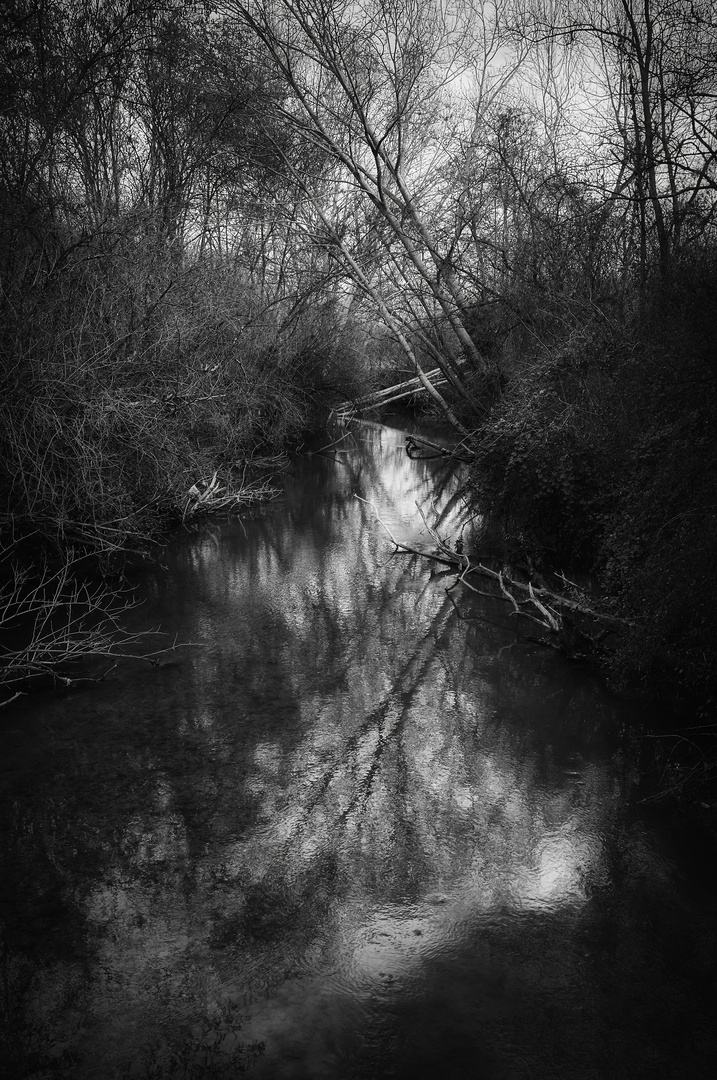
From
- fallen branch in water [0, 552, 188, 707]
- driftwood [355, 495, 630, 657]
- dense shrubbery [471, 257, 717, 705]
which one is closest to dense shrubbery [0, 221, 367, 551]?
fallen branch in water [0, 552, 188, 707]

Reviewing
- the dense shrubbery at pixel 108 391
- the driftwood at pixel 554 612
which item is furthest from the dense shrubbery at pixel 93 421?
the driftwood at pixel 554 612

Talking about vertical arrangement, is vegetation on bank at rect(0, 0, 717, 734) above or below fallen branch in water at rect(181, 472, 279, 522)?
above

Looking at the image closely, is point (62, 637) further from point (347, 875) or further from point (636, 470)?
point (636, 470)

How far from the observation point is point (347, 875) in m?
5.16

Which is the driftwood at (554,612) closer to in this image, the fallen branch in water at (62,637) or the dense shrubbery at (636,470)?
the dense shrubbery at (636,470)

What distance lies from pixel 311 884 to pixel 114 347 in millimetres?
7232

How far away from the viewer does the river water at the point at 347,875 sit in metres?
3.94

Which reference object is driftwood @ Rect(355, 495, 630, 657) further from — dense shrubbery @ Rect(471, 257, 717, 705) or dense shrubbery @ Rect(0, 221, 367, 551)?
dense shrubbery @ Rect(0, 221, 367, 551)

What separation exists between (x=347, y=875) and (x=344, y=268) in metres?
15.0

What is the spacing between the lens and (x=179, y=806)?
5.90 m

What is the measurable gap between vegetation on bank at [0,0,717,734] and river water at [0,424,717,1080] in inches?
52.1

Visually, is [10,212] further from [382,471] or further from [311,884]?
[382,471]

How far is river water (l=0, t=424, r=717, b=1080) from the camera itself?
12.9ft

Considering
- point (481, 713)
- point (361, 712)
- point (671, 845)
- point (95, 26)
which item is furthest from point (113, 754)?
point (95, 26)
